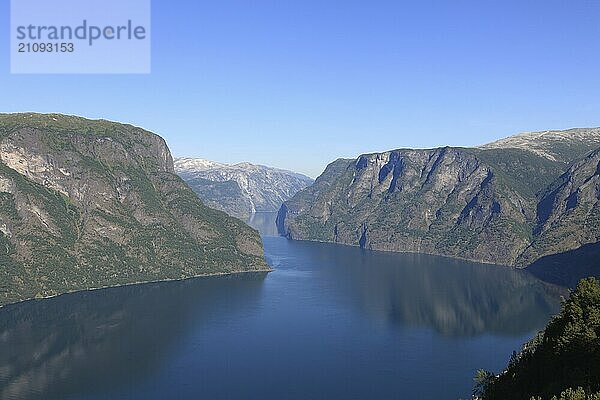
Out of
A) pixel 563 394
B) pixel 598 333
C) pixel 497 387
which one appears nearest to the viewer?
pixel 563 394

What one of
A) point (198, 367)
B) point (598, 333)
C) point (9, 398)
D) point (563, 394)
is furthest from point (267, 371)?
point (563, 394)

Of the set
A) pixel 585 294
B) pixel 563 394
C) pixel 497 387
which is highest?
pixel 585 294

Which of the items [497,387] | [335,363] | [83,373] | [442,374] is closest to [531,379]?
[497,387]

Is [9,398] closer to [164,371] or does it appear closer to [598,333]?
[164,371]

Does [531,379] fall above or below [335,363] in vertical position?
above

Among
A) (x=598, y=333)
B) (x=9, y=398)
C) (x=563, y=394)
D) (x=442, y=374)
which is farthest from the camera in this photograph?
(x=442, y=374)

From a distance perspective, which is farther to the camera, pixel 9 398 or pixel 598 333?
pixel 9 398

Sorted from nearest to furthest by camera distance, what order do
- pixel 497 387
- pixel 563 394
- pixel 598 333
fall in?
pixel 563 394
pixel 598 333
pixel 497 387

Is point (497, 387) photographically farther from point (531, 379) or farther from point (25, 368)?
point (25, 368)

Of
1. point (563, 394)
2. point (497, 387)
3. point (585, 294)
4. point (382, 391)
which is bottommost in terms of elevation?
point (382, 391)
